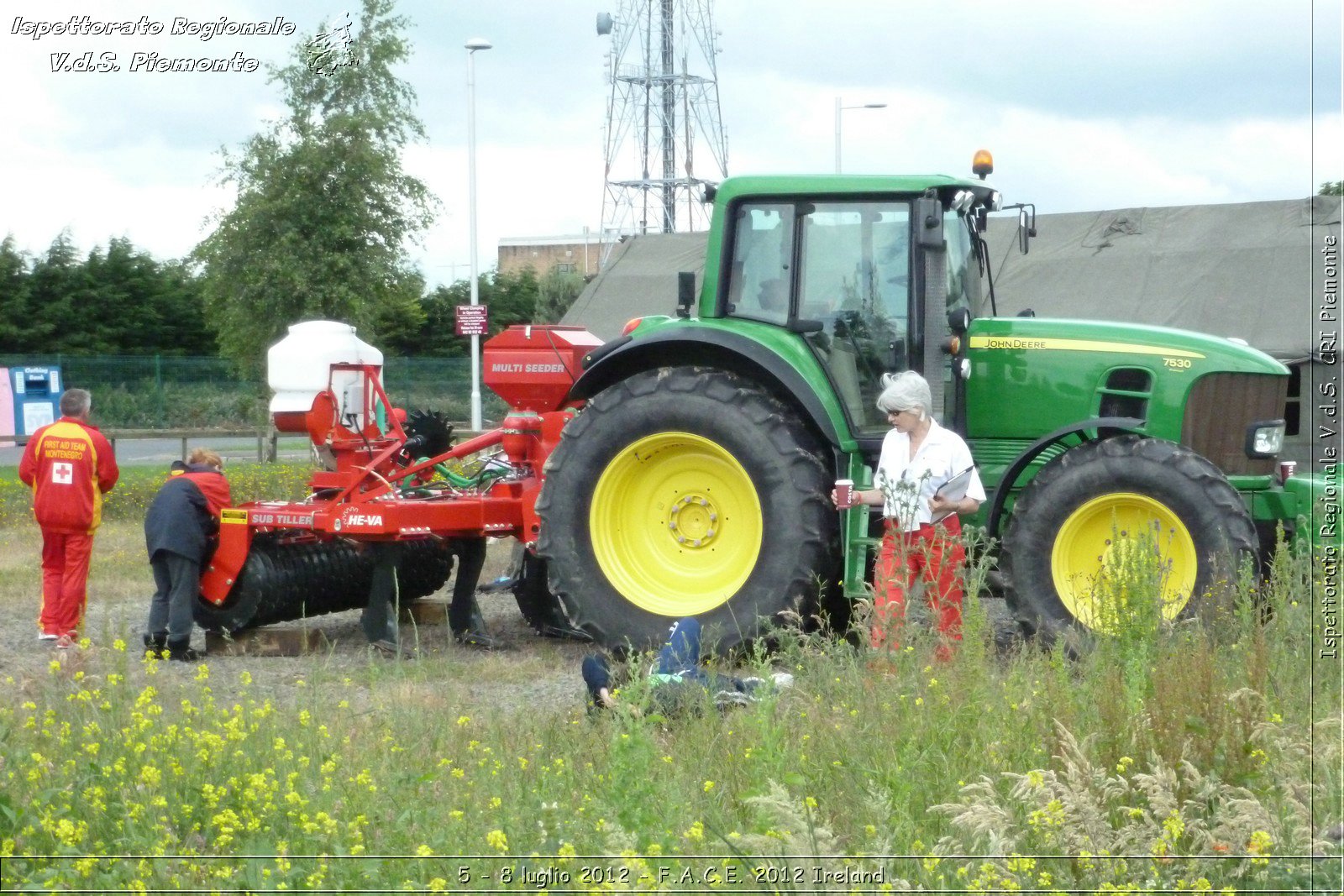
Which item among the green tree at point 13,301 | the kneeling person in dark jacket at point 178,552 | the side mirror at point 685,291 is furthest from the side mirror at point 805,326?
the green tree at point 13,301

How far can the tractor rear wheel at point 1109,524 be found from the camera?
667cm

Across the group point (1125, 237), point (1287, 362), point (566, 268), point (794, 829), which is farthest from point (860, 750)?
point (566, 268)

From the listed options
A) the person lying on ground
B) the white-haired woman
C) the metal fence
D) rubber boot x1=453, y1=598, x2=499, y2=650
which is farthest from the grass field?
the metal fence

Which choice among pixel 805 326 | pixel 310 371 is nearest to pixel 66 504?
pixel 310 371

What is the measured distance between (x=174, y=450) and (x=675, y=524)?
77.8ft

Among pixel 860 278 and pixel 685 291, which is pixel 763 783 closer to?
pixel 860 278

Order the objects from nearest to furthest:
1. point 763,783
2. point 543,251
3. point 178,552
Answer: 1. point 763,783
2. point 178,552
3. point 543,251

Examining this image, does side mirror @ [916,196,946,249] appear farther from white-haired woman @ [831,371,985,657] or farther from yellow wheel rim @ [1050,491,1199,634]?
yellow wheel rim @ [1050,491,1199,634]

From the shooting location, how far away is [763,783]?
162 inches

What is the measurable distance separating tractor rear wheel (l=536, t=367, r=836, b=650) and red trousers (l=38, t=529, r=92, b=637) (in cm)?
293

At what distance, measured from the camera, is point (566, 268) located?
4144 cm

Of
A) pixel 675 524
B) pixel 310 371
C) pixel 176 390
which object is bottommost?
pixel 675 524

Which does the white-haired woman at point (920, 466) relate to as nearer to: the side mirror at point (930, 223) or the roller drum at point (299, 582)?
the side mirror at point (930, 223)

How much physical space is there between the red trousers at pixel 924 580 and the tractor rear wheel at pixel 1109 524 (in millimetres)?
664
